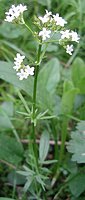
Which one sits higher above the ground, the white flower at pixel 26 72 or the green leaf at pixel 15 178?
the white flower at pixel 26 72

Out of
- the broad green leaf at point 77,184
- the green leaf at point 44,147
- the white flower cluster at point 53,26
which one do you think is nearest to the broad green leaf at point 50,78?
the green leaf at point 44,147

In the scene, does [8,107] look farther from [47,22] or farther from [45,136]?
[47,22]

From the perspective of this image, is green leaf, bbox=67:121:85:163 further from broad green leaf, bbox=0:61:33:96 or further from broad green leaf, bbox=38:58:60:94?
broad green leaf, bbox=38:58:60:94

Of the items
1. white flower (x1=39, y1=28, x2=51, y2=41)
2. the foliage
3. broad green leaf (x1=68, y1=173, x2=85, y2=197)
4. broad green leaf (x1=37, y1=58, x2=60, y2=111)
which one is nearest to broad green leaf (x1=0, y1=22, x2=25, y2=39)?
the foliage

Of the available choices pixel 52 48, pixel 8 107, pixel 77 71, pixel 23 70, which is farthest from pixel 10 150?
pixel 52 48

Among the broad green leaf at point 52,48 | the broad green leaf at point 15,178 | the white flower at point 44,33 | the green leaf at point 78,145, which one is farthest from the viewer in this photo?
the broad green leaf at point 52,48

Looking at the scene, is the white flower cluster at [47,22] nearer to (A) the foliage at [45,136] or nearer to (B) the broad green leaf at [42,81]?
(A) the foliage at [45,136]
